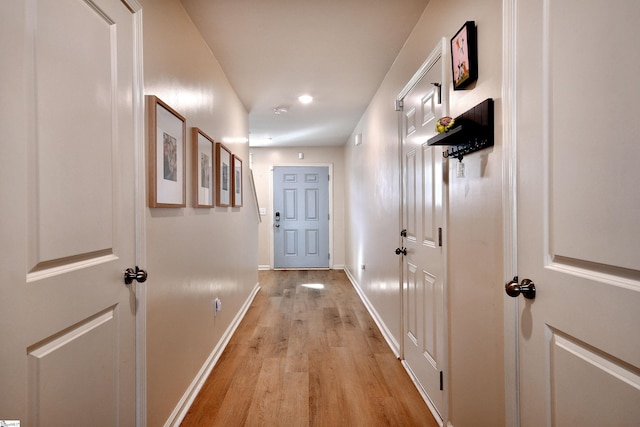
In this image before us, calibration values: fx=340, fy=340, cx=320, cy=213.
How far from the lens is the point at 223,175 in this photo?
284 centimetres

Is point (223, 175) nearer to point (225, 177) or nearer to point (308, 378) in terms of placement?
point (225, 177)

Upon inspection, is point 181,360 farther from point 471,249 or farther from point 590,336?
point 590,336

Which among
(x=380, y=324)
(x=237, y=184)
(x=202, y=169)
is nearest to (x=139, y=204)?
(x=202, y=169)

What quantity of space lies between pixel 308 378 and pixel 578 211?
1.97 m

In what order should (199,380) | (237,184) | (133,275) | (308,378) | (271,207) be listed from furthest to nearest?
1. (271,207)
2. (237,184)
3. (308,378)
4. (199,380)
5. (133,275)

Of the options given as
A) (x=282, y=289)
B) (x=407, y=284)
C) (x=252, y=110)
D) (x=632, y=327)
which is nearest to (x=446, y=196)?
(x=407, y=284)

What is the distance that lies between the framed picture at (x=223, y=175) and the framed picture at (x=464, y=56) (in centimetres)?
179

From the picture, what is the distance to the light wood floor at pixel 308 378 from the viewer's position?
1878 mm

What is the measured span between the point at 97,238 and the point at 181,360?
1108 millimetres

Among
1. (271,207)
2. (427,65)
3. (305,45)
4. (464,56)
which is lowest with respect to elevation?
(271,207)

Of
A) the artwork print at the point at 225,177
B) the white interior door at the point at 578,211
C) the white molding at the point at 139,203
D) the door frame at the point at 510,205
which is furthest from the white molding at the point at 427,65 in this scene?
the artwork print at the point at 225,177

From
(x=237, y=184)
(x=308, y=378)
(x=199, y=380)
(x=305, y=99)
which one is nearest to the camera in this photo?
(x=199, y=380)

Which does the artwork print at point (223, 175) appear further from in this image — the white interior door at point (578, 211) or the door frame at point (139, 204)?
the white interior door at point (578, 211)

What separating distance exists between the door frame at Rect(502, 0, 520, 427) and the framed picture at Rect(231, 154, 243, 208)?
249cm
